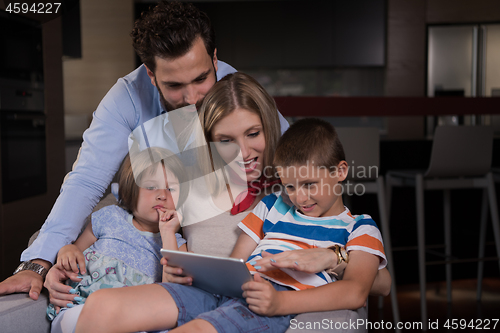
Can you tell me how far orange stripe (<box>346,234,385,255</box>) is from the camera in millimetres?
980

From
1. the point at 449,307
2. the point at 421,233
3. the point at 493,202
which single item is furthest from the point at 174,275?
the point at 449,307

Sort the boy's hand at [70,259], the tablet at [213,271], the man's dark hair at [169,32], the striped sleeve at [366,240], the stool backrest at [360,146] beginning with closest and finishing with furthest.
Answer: the tablet at [213,271] → the striped sleeve at [366,240] → the boy's hand at [70,259] → the man's dark hair at [169,32] → the stool backrest at [360,146]

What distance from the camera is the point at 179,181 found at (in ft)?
4.07

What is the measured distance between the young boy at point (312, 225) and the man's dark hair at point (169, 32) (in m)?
0.39

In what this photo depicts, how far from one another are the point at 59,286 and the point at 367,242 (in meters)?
0.75

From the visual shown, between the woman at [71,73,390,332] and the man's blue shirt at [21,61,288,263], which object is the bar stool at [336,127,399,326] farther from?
the woman at [71,73,390,332]

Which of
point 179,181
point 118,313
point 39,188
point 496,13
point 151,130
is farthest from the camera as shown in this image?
point 496,13

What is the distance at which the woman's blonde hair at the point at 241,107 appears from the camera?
1.21 m

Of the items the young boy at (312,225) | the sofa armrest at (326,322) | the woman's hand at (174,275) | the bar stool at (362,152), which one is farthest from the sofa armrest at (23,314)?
the bar stool at (362,152)

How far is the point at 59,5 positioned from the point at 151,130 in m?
0.55

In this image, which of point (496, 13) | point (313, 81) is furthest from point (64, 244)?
point (496, 13)

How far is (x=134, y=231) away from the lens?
1222 millimetres

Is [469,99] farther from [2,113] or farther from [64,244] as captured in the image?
[2,113]

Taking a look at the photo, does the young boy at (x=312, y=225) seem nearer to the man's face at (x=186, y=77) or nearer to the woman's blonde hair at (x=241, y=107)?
the woman's blonde hair at (x=241, y=107)
